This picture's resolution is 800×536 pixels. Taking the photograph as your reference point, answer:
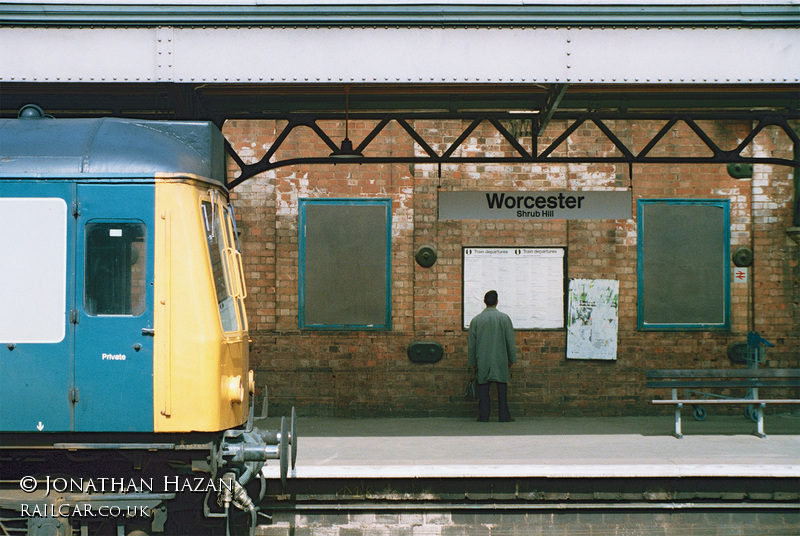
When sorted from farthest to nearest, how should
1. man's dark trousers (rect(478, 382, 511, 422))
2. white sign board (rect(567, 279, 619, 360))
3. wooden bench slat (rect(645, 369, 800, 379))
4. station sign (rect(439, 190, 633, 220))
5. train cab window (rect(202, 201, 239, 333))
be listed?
white sign board (rect(567, 279, 619, 360)), man's dark trousers (rect(478, 382, 511, 422)), station sign (rect(439, 190, 633, 220)), wooden bench slat (rect(645, 369, 800, 379)), train cab window (rect(202, 201, 239, 333))

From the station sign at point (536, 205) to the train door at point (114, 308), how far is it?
4255mm

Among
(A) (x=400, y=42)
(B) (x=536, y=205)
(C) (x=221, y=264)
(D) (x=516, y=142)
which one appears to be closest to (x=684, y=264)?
(B) (x=536, y=205)

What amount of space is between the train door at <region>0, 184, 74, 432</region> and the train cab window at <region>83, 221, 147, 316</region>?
14 centimetres

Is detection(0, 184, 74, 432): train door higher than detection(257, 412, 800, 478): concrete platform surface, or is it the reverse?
detection(0, 184, 74, 432): train door

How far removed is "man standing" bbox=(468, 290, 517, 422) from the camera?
9.20m

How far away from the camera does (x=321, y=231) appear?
9.80 m

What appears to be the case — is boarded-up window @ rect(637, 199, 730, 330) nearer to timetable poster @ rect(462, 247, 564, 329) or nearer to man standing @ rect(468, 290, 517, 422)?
timetable poster @ rect(462, 247, 564, 329)

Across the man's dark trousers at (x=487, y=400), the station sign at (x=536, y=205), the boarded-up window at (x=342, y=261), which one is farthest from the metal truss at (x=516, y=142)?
the man's dark trousers at (x=487, y=400)

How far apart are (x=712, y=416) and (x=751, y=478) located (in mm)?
3607

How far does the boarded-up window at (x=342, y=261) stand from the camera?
978 cm

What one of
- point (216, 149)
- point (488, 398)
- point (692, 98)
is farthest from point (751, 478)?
point (216, 149)

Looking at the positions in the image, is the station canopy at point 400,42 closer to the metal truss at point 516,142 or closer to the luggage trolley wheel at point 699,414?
the metal truss at point 516,142

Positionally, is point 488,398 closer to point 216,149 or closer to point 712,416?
point 712,416

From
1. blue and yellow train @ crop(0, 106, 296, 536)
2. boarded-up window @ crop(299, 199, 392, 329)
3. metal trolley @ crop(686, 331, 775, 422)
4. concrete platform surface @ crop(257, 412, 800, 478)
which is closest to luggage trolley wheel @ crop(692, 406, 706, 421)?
metal trolley @ crop(686, 331, 775, 422)
